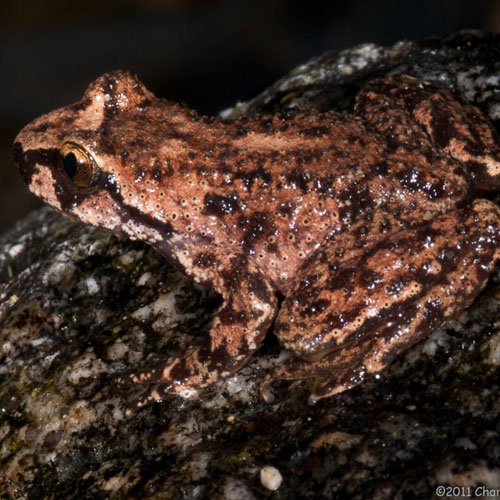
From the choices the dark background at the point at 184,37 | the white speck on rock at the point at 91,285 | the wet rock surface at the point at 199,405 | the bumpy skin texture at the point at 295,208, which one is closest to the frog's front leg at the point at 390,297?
the bumpy skin texture at the point at 295,208

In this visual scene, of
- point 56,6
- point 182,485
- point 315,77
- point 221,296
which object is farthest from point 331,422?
point 56,6

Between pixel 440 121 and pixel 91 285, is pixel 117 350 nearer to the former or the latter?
pixel 91 285

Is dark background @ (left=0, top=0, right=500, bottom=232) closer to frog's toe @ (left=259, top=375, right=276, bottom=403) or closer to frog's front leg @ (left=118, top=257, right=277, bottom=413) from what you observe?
frog's front leg @ (left=118, top=257, right=277, bottom=413)

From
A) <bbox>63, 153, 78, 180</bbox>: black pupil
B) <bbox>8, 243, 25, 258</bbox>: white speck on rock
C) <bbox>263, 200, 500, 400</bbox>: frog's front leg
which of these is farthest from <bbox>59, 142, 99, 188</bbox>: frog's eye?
<bbox>8, 243, 25, 258</bbox>: white speck on rock

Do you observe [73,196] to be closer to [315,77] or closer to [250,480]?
[250,480]

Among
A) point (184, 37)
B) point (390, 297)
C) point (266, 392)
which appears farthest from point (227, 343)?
point (184, 37)
